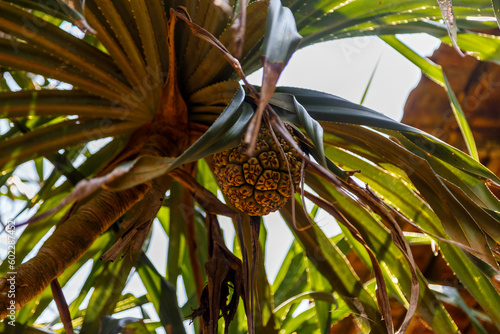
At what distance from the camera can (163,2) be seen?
0.80m

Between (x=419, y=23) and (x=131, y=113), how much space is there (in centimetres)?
64

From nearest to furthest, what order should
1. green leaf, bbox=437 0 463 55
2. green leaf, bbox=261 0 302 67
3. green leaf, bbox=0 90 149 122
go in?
green leaf, bbox=261 0 302 67
green leaf, bbox=437 0 463 55
green leaf, bbox=0 90 149 122

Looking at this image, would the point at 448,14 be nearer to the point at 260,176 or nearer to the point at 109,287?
the point at 260,176

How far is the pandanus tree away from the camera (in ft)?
2.16

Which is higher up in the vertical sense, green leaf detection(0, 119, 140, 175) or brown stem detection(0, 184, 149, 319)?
green leaf detection(0, 119, 140, 175)

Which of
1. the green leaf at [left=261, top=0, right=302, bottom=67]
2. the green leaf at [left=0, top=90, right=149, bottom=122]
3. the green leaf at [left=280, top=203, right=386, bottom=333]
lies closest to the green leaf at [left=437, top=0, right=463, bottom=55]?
the green leaf at [left=261, top=0, right=302, bottom=67]

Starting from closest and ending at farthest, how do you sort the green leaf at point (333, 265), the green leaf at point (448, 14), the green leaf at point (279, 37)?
the green leaf at point (279, 37)
the green leaf at point (448, 14)
the green leaf at point (333, 265)

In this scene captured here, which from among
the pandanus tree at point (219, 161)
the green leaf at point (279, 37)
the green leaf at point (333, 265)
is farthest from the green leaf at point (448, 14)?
the green leaf at point (333, 265)

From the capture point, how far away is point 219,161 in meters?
0.73

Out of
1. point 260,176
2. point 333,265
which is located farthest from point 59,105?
point 333,265

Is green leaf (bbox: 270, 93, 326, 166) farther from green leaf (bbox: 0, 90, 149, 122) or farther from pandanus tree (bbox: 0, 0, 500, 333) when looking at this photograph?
green leaf (bbox: 0, 90, 149, 122)

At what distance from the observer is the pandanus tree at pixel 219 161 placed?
26.0 inches

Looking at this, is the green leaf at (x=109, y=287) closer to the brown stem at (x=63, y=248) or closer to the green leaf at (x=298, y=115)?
the brown stem at (x=63, y=248)

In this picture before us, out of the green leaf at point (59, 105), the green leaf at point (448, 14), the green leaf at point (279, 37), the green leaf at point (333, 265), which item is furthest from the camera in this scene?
the green leaf at point (333, 265)
